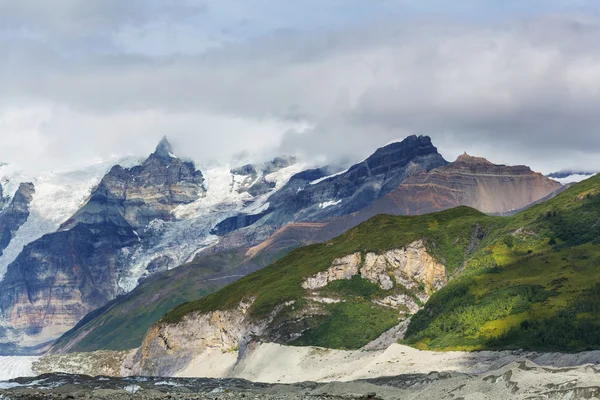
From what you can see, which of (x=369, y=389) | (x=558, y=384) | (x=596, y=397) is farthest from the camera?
(x=369, y=389)

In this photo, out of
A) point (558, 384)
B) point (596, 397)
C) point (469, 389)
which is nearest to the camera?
point (596, 397)

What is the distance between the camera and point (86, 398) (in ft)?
557

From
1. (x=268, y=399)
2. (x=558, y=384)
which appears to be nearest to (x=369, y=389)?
(x=268, y=399)

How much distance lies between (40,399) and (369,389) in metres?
66.0

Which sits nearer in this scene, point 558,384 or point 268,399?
point 558,384

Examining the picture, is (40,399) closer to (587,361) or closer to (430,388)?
(430,388)

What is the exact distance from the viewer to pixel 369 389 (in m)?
185

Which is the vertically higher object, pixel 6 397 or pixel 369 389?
pixel 6 397

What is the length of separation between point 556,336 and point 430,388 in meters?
59.8

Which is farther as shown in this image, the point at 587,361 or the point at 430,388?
the point at 587,361

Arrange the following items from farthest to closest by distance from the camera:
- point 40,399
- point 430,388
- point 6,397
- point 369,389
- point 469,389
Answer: point 369,389 < point 6,397 < point 40,399 < point 430,388 < point 469,389

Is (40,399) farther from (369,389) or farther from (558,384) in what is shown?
(558,384)

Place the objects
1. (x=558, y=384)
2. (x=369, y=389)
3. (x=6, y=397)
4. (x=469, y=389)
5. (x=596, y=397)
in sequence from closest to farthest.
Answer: (x=596, y=397) → (x=558, y=384) → (x=469, y=389) → (x=6, y=397) → (x=369, y=389)

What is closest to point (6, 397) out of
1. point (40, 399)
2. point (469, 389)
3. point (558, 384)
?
point (40, 399)
